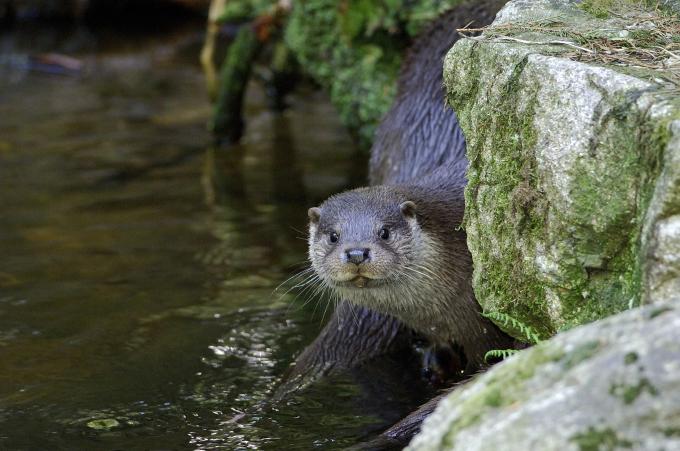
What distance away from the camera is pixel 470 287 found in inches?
137

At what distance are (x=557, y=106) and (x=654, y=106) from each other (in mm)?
323

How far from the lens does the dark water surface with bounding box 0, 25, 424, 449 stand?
352cm

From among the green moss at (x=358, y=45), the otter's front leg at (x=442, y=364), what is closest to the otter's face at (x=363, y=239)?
the otter's front leg at (x=442, y=364)

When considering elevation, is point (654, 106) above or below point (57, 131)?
above

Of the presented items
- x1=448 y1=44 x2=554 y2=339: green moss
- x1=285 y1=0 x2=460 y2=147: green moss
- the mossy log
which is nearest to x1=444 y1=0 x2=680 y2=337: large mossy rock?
x1=448 y1=44 x2=554 y2=339: green moss

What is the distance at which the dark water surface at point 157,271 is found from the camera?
139 inches

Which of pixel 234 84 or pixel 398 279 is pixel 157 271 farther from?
pixel 234 84

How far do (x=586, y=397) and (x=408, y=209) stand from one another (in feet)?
5.81

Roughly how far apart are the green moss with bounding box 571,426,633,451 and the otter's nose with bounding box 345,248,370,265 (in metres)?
1.69

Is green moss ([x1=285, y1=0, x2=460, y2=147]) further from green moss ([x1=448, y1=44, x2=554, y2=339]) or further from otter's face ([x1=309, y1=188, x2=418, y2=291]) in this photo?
green moss ([x1=448, y1=44, x2=554, y2=339])

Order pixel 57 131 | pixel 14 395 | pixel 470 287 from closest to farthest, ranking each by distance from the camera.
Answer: pixel 470 287 < pixel 14 395 < pixel 57 131

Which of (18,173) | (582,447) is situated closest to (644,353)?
(582,447)

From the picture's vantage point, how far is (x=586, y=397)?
1.70 metres

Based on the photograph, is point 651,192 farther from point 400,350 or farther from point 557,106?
point 400,350
